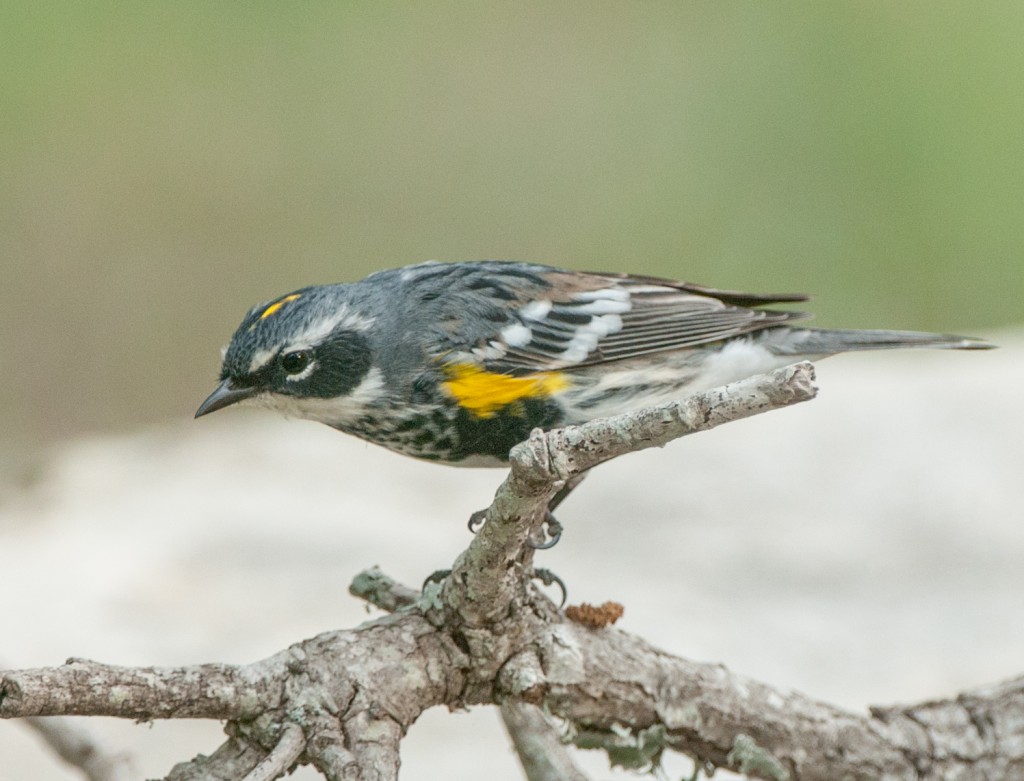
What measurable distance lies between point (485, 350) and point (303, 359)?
0.54 m

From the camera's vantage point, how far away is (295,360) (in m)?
4.08

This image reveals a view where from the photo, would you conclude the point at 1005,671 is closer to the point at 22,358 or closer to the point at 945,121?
the point at 945,121

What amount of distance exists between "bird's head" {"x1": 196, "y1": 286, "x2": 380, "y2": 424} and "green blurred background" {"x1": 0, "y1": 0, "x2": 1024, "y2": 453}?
449 centimetres

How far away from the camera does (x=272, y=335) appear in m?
4.00

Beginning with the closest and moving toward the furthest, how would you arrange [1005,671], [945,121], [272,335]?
[272,335] < [1005,671] < [945,121]

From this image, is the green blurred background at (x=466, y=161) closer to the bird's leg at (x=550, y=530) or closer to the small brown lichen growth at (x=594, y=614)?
the bird's leg at (x=550, y=530)

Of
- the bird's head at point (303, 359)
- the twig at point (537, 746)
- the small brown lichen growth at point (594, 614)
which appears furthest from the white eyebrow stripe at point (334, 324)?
the twig at point (537, 746)

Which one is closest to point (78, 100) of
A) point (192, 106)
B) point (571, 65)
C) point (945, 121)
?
point (192, 106)

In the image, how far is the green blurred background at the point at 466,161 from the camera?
29.0ft

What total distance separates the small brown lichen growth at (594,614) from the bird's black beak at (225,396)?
1091 millimetres

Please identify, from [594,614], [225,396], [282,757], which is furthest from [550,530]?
[282,757]

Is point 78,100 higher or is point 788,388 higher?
point 78,100

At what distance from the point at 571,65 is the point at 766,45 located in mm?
1450

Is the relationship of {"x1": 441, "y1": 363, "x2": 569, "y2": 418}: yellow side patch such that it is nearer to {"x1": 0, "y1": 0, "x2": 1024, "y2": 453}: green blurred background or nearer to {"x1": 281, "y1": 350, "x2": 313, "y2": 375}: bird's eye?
{"x1": 281, "y1": 350, "x2": 313, "y2": 375}: bird's eye
